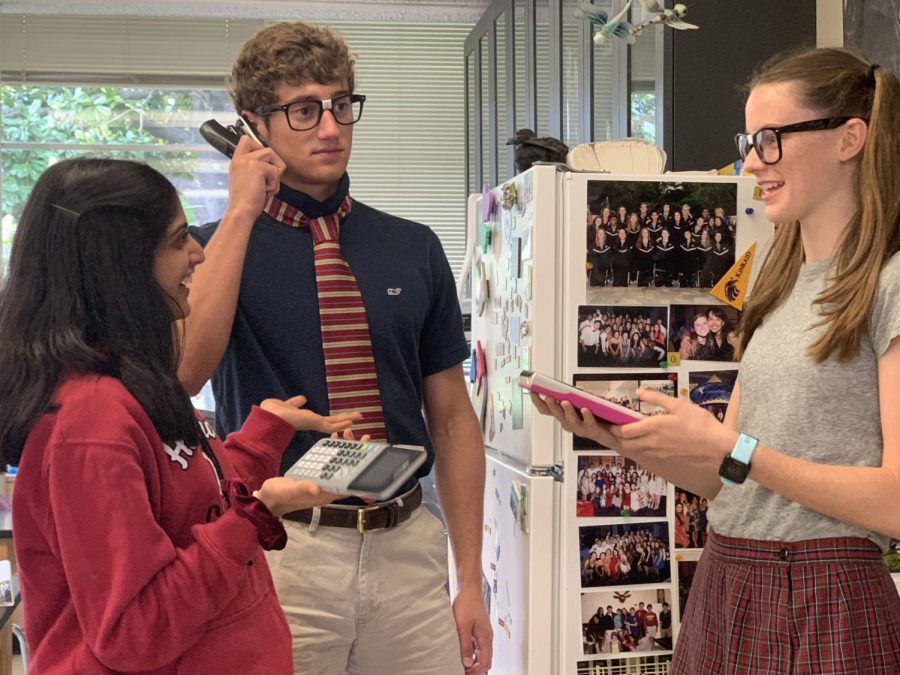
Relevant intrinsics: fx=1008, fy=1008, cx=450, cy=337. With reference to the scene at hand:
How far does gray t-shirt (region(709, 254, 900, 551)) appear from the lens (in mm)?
1188

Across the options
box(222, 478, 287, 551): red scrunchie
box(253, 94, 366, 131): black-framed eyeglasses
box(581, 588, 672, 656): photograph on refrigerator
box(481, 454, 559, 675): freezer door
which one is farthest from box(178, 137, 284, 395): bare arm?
box(581, 588, 672, 656): photograph on refrigerator

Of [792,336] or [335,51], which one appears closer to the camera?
[792,336]

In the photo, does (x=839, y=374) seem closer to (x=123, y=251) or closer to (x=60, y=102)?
(x=123, y=251)

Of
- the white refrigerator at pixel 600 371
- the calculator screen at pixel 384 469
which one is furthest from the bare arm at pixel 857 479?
the white refrigerator at pixel 600 371

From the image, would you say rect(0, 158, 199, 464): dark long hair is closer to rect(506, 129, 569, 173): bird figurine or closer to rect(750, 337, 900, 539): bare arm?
rect(750, 337, 900, 539): bare arm

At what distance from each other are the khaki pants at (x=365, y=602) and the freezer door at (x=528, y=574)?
0.45m

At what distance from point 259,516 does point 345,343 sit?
49 cm

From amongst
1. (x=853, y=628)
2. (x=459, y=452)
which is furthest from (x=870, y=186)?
(x=459, y=452)

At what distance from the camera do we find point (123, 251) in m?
1.06

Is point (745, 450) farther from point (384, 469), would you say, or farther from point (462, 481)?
point (462, 481)

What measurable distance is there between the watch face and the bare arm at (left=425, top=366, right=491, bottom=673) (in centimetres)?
57

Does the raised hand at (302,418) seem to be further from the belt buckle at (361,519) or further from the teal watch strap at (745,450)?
the teal watch strap at (745,450)

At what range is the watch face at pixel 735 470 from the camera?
1151 millimetres

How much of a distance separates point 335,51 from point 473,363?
104 cm
